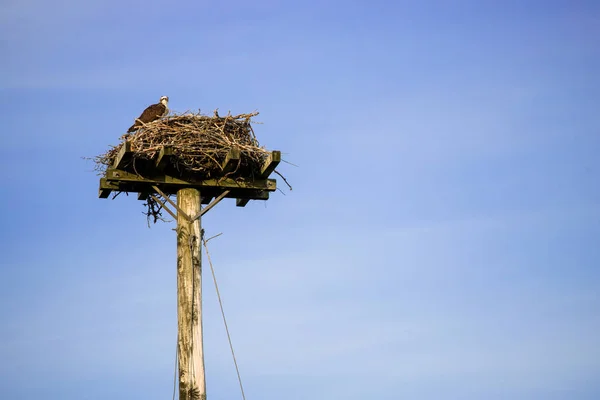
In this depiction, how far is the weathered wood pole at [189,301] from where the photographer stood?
7.23 meters

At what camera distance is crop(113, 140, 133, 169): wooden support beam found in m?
7.54

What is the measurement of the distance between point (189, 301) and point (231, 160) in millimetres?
1570

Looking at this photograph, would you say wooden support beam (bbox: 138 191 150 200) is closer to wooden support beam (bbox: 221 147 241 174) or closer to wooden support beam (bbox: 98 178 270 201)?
wooden support beam (bbox: 98 178 270 201)

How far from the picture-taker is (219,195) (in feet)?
27.1

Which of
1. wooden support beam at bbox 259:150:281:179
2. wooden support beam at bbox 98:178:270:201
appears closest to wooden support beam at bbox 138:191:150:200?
wooden support beam at bbox 98:178:270:201

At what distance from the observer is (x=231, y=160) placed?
7.93 metres

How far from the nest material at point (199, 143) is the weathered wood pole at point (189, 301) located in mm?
344

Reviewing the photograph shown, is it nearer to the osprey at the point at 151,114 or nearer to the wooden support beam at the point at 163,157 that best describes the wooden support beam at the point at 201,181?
the wooden support beam at the point at 163,157

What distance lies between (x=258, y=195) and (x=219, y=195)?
47 centimetres

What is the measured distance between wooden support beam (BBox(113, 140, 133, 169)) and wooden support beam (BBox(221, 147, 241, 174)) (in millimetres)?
1017

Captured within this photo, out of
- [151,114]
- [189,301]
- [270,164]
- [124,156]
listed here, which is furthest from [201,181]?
[151,114]

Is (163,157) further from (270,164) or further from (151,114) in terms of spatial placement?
(151,114)

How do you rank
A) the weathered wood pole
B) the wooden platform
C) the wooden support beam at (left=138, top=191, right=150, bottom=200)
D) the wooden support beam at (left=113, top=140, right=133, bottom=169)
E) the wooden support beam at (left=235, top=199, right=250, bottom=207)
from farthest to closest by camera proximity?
the wooden support beam at (left=235, top=199, right=250, bottom=207)
the wooden support beam at (left=138, top=191, right=150, bottom=200)
the wooden platform
the wooden support beam at (left=113, top=140, right=133, bottom=169)
the weathered wood pole

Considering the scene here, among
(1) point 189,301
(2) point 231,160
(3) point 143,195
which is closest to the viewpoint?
(1) point 189,301
